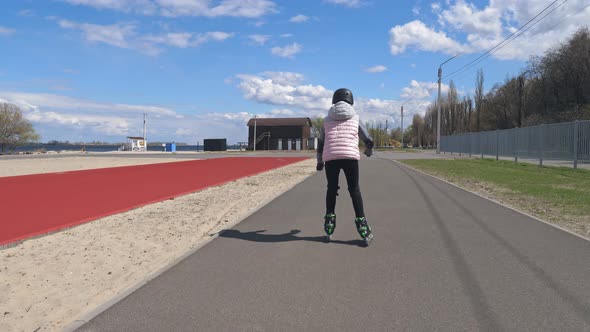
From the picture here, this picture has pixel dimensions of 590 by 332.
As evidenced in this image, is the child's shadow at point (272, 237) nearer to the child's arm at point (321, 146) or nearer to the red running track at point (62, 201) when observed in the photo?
the child's arm at point (321, 146)

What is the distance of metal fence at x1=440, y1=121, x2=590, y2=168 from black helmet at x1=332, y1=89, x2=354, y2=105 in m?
17.2

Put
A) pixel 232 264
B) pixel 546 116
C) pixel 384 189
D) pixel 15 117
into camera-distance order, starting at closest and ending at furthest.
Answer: pixel 232 264 < pixel 384 189 < pixel 546 116 < pixel 15 117

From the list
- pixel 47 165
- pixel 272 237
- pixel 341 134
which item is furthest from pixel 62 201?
pixel 47 165

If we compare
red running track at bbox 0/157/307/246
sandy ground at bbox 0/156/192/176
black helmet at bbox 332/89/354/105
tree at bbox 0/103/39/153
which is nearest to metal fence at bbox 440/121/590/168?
red running track at bbox 0/157/307/246

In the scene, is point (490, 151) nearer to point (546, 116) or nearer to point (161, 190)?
point (546, 116)

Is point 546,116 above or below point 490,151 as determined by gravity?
above

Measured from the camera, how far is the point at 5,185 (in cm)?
1305

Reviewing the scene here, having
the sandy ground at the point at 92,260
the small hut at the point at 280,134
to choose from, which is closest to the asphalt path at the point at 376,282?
the sandy ground at the point at 92,260

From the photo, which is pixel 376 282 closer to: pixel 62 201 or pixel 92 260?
pixel 92 260

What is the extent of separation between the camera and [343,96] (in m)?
5.56

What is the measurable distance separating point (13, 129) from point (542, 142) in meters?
62.9

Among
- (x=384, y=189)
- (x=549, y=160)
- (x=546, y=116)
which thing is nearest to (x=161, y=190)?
(x=384, y=189)

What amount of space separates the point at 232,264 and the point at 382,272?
1581 millimetres

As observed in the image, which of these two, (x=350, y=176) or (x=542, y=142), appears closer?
(x=350, y=176)
